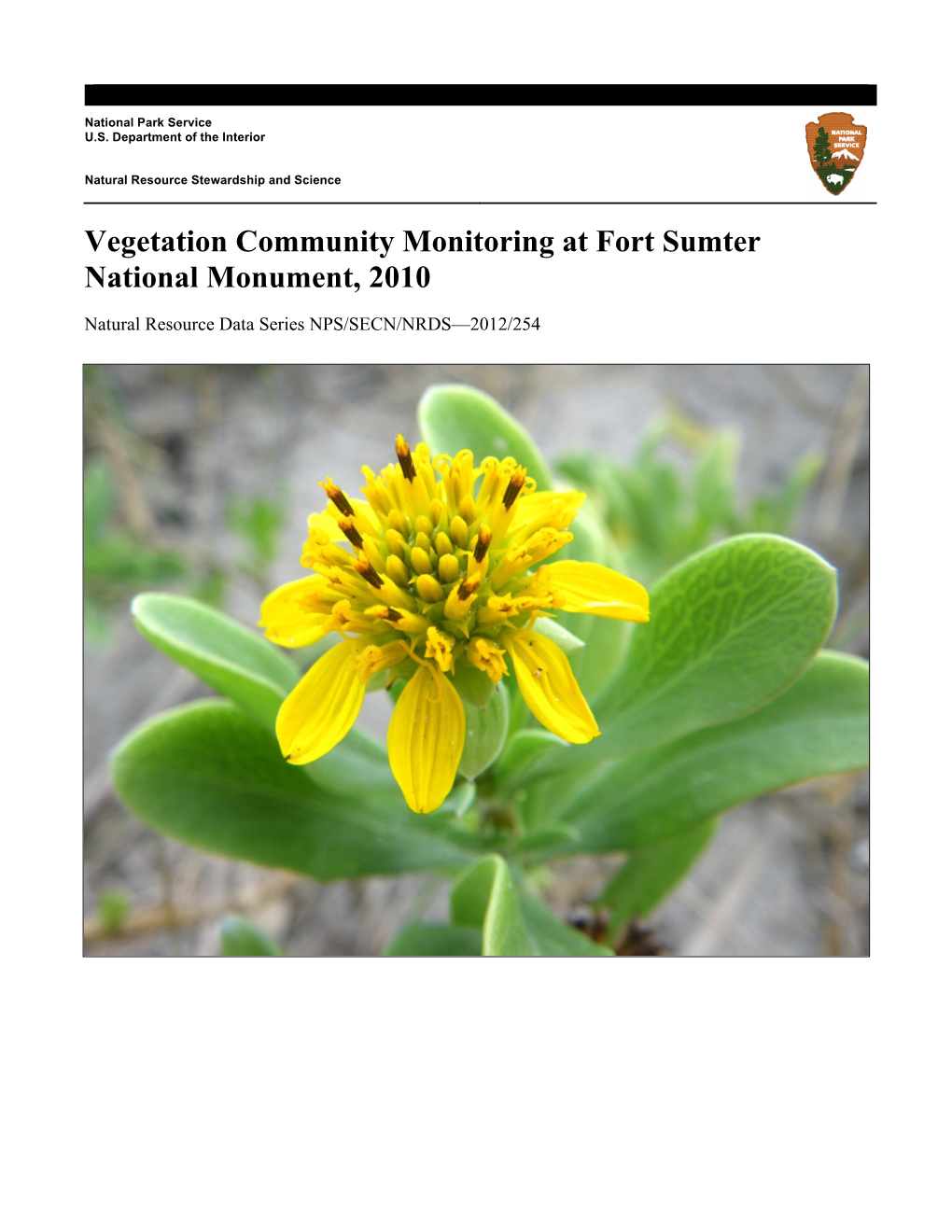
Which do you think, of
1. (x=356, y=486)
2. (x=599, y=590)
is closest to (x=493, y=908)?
(x=599, y=590)

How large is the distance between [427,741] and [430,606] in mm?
185

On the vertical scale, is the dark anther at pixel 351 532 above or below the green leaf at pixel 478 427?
below

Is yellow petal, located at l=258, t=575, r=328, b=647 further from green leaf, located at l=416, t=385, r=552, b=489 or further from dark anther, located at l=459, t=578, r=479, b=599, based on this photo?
Result: green leaf, located at l=416, t=385, r=552, b=489

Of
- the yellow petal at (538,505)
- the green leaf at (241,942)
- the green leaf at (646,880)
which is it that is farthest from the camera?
the green leaf at (646,880)

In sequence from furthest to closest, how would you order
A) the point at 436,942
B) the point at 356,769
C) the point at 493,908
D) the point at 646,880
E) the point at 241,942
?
1. the point at 646,880
2. the point at 241,942
3. the point at 436,942
4. the point at 356,769
5. the point at 493,908

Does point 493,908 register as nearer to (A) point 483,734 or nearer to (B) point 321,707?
(A) point 483,734

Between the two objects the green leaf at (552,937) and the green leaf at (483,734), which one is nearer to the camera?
the green leaf at (483,734)

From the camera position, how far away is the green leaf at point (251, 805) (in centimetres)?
151

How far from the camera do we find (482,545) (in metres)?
1.16

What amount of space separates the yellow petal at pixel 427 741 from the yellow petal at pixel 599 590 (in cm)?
22

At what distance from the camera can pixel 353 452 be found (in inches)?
155
